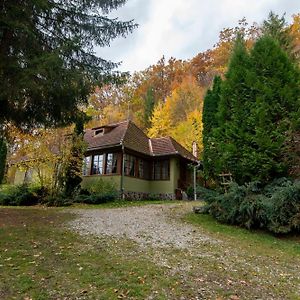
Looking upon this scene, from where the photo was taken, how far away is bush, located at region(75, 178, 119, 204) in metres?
15.2

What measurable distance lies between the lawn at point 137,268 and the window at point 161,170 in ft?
37.6

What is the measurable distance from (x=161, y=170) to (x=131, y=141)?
3.09 m

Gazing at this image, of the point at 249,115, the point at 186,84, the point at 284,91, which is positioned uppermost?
the point at 186,84

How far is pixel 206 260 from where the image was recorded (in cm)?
575

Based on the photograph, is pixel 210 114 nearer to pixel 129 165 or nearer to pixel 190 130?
pixel 129 165

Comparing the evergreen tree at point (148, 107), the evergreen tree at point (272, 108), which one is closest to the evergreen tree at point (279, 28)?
the evergreen tree at point (272, 108)

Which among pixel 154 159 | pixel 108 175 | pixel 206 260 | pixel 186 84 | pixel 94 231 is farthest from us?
pixel 186 84

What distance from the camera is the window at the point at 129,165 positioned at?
58.0ft

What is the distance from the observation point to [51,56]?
796 cm

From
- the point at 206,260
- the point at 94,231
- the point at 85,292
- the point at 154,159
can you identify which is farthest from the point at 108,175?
the point at 85,292

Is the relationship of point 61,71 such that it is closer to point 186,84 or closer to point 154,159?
point 154,159

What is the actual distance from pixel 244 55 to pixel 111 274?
9.07 m

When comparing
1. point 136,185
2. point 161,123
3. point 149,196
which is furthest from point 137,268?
point 161,123

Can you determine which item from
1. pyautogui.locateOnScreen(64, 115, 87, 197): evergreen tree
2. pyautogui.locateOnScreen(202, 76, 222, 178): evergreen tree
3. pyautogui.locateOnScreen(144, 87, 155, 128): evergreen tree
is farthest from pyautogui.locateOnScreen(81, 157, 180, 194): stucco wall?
pyautogui.locateOnScreen(144, 87, 155, 128): evergreen tree
